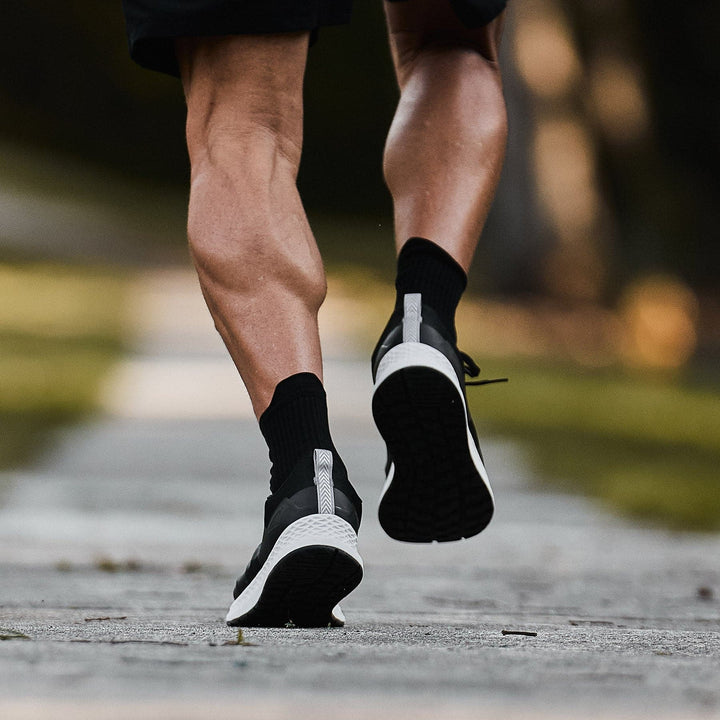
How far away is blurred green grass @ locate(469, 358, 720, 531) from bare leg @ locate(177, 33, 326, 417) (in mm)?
3054

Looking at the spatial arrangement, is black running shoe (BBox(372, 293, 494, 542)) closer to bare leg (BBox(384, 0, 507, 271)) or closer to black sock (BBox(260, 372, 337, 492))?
black sock (BBox(260, 372, 337, 492))

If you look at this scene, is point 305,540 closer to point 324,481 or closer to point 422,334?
point 324,481

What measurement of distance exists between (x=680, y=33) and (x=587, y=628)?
20.1m

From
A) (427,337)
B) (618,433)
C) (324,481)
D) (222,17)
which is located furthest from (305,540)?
(618,433)

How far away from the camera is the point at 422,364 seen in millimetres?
2174

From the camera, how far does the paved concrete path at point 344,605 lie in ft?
4.44

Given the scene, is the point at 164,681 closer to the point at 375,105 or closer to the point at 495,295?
the point at 495,295

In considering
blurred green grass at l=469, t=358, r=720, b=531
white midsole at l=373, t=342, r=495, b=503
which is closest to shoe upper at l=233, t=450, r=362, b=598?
white midsole at l=373, t=342, r=495, b=503

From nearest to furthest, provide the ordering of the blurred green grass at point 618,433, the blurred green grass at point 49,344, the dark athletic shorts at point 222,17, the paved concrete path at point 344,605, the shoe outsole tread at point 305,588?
the paved concrete path at point 344,605, the shoe outsole tread at point 305,588, the dark athletic shorts at point 222,17, the blurred green grass at point 618,433, the blurred green grass at point 49,344

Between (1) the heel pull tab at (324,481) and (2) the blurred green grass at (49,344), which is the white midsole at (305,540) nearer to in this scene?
(1) the heel pull tab at (324,481)

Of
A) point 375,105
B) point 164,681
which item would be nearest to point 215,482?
point 164,681

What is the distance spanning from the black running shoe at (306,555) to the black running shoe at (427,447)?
101mm

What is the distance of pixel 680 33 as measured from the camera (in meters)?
21.3

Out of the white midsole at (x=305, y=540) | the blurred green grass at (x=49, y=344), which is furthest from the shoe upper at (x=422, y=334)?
the blurred green grass at (x=49, y=344)
